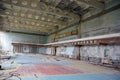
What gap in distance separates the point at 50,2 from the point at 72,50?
6.39 metres


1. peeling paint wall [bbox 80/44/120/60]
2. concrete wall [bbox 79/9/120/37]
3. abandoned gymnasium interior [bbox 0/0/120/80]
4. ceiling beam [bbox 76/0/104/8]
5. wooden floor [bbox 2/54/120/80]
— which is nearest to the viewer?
wooden floor [bbox 2/54/120/80]

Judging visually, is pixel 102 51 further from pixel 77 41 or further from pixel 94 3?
pixel 94 3

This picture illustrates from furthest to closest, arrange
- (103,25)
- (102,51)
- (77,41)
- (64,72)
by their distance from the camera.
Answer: (77,41) → (103,25) → (102,51) → (64,72)

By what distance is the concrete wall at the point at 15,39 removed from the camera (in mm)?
25969

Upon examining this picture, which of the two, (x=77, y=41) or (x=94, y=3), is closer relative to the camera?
(x=94, y=3)

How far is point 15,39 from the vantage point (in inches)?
1065

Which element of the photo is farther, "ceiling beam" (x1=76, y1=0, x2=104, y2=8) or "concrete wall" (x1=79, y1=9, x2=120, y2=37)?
"ceiling beam" (x1=76, y1=0, x2=104, y2=8)

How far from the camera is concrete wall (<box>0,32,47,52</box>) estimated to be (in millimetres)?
25969

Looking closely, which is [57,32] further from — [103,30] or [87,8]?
[103,30]

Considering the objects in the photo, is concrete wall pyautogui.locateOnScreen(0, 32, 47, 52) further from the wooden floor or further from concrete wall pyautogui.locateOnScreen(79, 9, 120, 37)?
the wooden floor

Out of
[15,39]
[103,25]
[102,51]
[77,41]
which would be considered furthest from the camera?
[15,39]

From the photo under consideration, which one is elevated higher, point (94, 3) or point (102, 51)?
point (94, 3)

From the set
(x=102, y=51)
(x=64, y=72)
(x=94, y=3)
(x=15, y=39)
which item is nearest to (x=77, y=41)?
(x=102, y=51)

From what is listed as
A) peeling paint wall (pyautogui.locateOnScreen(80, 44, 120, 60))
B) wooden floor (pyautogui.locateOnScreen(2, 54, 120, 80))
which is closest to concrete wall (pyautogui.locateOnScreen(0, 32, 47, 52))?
peeling paint wall (pyautogui.locateOnScreen(80, 44, 120, 60))
